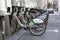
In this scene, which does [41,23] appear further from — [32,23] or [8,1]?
[8,1]

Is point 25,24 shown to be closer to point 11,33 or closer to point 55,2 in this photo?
point 11,33

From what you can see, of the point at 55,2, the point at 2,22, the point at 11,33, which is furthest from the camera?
the point at 55,2

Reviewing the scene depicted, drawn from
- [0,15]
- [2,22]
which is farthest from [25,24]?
[0,15]

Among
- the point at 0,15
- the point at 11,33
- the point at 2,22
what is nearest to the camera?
the point at 0,15

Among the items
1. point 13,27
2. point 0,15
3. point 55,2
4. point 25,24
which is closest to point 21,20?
point 25,24

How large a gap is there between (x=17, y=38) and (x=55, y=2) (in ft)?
531

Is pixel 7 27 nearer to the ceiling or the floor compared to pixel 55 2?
nearer to the ceiling

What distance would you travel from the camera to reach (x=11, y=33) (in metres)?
17.3

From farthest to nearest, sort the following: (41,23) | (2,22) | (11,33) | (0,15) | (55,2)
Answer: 1. (55,2)
2. (11,33)
3. (41,23)
4. (2,22)
5. (0,15)

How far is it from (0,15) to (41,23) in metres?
3.31

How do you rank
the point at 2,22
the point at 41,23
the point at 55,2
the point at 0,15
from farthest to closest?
the point at 55,2 < the point at 41,23 < the point at 2,22 < the point at 0,15

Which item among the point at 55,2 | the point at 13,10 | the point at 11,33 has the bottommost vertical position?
the point at 55,2

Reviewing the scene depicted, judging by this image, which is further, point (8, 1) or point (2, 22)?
point (8, 1)

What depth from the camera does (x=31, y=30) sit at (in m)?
16.1
